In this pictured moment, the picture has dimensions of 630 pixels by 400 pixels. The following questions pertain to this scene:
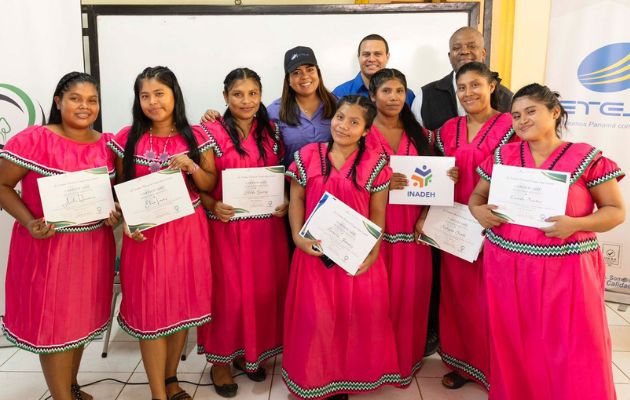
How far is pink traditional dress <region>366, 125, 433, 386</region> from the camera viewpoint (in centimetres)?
218

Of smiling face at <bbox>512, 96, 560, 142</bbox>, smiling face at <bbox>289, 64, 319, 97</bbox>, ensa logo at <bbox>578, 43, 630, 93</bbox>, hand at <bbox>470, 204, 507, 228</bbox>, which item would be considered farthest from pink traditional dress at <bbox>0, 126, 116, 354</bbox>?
ensa logo at <bbox>578, 43, 630, 93</bbox>

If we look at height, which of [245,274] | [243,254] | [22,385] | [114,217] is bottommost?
[22,385]

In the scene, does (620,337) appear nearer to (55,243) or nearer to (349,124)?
(349,124)

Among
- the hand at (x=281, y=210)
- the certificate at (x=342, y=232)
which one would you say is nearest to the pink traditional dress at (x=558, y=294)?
the certificate at (x=342, y=232)

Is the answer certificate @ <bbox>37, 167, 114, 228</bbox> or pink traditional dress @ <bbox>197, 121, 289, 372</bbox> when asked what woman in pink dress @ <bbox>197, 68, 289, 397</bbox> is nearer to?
pink traditional dress @ <bbox>197, 121, 289, 372</bbox>

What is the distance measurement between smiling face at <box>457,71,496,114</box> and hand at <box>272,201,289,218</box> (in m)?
0.95

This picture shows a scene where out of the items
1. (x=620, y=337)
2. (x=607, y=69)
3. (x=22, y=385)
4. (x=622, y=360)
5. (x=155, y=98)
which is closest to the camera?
(x=155, y=98)

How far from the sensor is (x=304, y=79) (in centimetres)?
234

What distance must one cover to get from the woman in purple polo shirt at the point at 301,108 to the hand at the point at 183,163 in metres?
0.54

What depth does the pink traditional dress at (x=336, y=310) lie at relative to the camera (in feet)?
6.59

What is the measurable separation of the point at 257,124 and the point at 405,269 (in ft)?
3.27

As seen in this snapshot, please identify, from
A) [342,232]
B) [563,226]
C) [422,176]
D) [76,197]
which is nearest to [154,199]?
[76,197]

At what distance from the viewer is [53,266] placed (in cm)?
186

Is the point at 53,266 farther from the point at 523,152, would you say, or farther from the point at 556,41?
the point at 556,41
